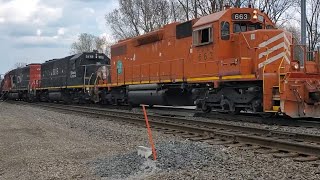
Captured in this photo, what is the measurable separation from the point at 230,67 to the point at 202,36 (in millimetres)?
1923

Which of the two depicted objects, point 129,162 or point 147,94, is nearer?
point 129,162

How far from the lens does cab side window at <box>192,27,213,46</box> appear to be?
14.1m

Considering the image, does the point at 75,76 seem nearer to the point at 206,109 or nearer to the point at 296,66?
the point at 206,109

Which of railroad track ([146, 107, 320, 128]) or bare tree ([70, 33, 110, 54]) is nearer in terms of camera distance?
railroad track ([146, 107, 320, 128])

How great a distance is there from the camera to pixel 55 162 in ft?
24.3

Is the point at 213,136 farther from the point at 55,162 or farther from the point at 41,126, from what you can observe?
the point at 41,126

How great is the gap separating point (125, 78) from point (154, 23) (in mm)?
35569

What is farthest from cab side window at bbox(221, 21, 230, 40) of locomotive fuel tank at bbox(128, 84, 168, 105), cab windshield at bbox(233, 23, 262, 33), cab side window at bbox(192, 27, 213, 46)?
locomotive fuel tank at bbox(128, 84, 168, 105)

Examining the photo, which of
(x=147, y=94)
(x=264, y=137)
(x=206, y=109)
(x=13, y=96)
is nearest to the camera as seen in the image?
Answer: (x=264, y=137)

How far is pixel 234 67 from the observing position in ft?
42.8

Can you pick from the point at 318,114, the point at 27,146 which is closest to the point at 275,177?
the point at 27,146

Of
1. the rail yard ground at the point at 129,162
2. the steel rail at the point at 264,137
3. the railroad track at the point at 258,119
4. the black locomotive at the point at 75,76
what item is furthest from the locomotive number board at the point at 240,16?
the black locomotive at the point at 75,76

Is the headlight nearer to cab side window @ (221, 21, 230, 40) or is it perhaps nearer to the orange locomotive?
the orange locomotive

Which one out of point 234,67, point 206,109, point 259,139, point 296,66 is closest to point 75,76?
point 206,109
